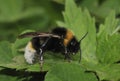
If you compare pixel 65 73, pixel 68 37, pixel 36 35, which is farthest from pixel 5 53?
pixel 65 73

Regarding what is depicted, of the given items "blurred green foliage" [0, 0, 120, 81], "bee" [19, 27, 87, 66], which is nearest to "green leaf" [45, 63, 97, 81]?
"blurred green foliage" [0, 0, 120, 81]

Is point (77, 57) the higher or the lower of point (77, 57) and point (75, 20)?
the lower

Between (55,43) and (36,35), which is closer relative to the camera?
(36,35)

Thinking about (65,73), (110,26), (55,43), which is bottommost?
(65,73)

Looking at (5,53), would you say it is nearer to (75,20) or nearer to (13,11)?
(75,20)

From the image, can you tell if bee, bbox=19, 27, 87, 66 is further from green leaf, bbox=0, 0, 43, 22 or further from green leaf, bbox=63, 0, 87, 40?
green leaf, bbox=0, 0, 43, 22

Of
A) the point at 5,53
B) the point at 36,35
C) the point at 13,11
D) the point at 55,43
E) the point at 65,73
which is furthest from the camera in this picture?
the point at 13,11

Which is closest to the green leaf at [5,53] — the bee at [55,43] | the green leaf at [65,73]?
the bee at [55,43]

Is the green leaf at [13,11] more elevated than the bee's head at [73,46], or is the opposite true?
the green leaf at [13,11]

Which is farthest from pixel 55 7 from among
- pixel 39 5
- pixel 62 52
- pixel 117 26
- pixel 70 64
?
pixel 70 64

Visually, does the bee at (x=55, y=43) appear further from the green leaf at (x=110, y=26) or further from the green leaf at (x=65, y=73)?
the green leaf at (x=65, y=73)
